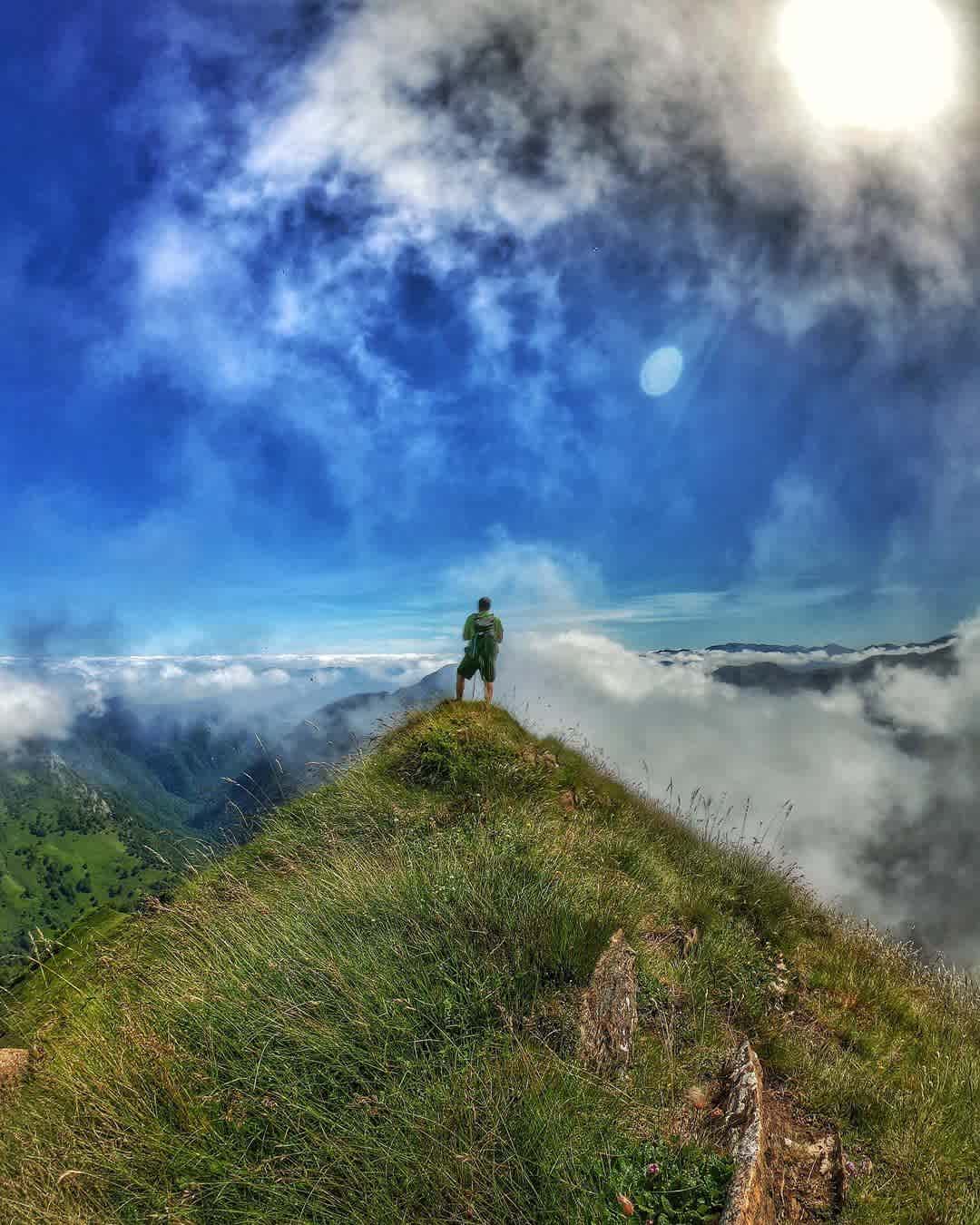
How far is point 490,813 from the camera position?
926 cm

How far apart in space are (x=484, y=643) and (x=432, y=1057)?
42.5 feet

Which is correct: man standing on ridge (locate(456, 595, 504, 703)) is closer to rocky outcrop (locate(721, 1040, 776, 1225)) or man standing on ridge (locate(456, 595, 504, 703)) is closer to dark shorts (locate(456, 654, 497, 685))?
dark shorts (locate(456, 654, 497, 685))

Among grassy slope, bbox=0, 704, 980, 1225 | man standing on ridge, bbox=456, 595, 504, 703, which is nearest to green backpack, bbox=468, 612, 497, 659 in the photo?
man standing on ridge, bbox=456, 595, 504, 703

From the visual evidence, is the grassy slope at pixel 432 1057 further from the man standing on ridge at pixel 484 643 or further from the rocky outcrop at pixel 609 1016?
the man standing on ridge at pixel 484 643

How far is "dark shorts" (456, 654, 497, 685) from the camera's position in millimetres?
16828

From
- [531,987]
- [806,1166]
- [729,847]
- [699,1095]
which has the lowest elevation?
[729,847]

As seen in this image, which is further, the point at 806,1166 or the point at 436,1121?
the point at 806,1166

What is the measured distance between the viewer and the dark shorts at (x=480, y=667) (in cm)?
1683

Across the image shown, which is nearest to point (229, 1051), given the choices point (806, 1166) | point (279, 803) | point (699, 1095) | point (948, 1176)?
point (699, 1095)

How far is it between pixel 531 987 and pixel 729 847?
8482mm

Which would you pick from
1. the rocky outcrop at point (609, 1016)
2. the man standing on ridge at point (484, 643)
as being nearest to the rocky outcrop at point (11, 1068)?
the rocky outcrop at point (609, 1016)

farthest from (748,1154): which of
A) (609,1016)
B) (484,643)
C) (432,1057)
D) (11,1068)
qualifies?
(484,643)

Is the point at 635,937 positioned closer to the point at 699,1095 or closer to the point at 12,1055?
the point at 699,1095

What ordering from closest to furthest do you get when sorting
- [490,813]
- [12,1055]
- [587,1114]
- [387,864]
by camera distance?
[587,1114] → [12,1055] → [387,864] → [490,813]
